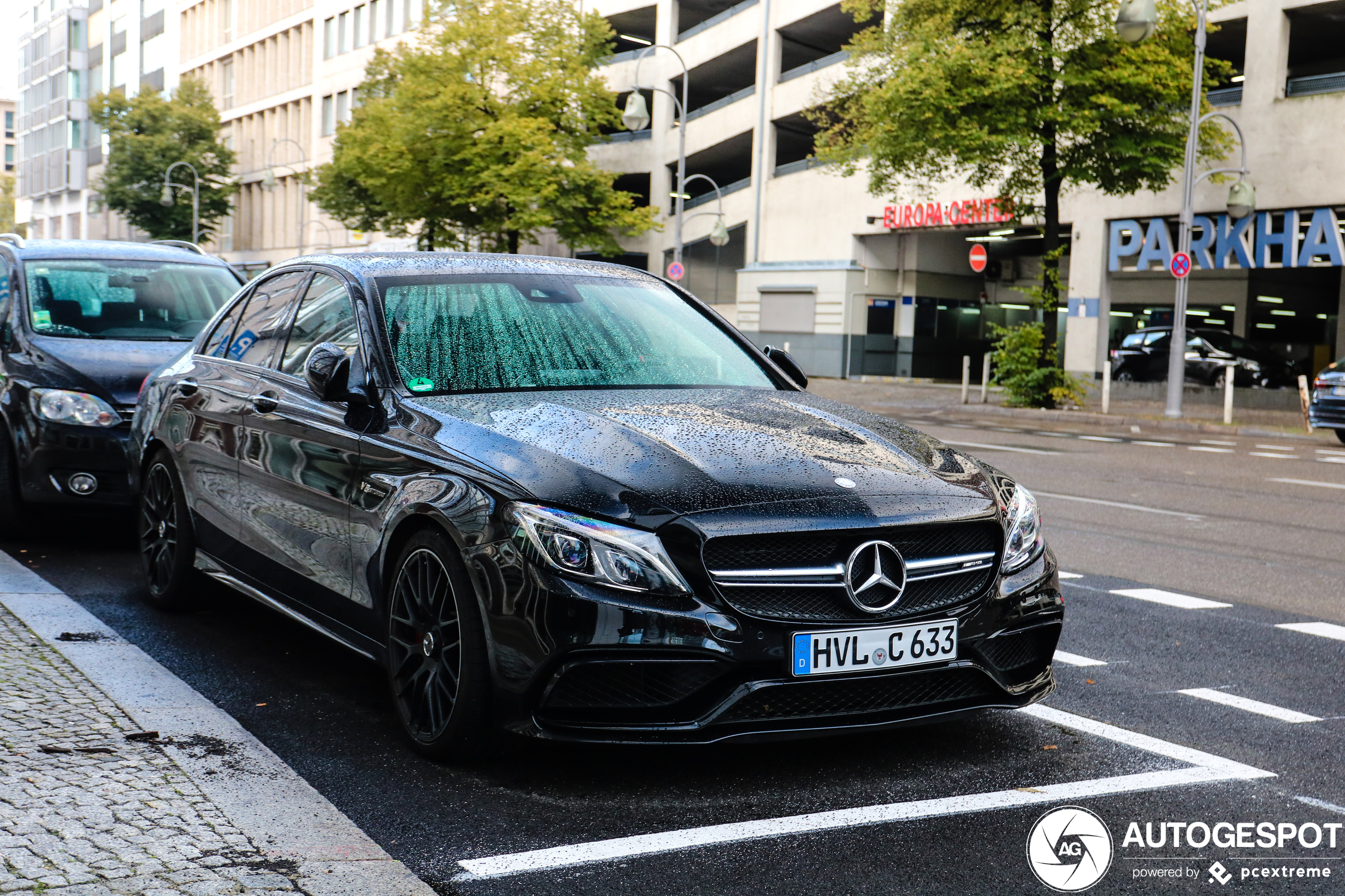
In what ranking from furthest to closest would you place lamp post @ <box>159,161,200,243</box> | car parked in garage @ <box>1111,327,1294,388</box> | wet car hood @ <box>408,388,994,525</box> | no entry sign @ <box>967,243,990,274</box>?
lamp post @ <box>159,161,200,243</box> < no entry sign @ <box>967,243,990,274</box> < car parked in garage @ <box>1111,327,1294,388</box> < wet car hood @ <box>408,388,994,525</box>

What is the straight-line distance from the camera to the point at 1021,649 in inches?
171

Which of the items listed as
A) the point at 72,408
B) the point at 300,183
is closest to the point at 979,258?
the point at 72,408

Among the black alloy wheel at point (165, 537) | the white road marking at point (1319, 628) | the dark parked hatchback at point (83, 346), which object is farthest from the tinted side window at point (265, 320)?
the white road marking at point (1319, 628)

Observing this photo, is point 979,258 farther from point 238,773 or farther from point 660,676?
point 238,773

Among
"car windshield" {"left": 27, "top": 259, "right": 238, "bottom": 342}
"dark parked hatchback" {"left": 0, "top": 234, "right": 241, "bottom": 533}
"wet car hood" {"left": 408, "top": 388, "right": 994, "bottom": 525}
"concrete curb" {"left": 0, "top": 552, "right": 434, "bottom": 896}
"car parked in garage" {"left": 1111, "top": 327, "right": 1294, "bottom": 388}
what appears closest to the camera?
"concrete curb" {"left": 0, "top": 552, "right": 434, "bottom": 896}

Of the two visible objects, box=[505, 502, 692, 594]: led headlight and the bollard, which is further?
the bollard

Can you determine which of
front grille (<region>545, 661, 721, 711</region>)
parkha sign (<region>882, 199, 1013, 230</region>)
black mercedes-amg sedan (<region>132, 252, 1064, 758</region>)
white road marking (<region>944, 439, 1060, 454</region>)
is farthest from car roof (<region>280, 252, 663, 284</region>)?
parkha sign (<region>882, 199, 1013, 230</region>)

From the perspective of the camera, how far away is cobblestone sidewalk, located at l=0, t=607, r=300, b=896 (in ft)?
10.6

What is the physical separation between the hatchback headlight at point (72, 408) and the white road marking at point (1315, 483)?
1136 centimetres

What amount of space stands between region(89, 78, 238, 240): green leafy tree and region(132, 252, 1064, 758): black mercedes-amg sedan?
240 ft

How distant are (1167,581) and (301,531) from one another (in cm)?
506

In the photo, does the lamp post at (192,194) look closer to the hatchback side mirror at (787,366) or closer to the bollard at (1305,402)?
the bollard at (1305,402)

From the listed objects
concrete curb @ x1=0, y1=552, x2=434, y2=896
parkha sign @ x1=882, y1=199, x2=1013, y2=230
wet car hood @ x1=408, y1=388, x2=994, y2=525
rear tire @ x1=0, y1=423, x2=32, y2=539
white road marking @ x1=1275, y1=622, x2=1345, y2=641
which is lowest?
white road marking @ x1=1275, y1=622, x2=1345, y2=641

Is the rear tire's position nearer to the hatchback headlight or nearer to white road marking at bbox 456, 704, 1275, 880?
the hatchback headlight
